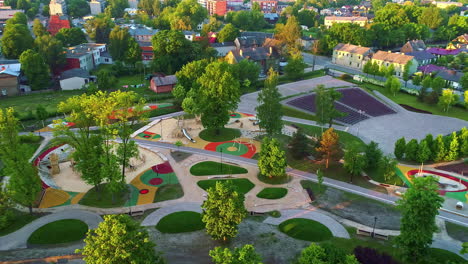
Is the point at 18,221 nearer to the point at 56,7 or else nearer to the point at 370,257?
the point at 370,257

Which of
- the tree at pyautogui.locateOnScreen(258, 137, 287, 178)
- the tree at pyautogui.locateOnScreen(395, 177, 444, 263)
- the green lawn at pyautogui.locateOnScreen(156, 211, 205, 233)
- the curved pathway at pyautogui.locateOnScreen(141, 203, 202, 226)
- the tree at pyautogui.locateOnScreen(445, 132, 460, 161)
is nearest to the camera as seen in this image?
the tree at pyautogui.locateOnScreen(395, 177, 444, 263)

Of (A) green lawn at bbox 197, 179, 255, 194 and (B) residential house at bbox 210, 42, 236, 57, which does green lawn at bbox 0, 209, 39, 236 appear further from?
(B) residential house at bbox 210, 42, 236, 57

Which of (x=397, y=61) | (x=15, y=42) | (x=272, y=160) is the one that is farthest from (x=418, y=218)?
(x=15, y=42)

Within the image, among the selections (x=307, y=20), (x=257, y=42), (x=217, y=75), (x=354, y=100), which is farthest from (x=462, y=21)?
(x=217, y=75)

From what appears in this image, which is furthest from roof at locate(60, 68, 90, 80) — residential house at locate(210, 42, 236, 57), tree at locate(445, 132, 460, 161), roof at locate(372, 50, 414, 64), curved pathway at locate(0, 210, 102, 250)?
roof at locate(372, 50, 414, 64)

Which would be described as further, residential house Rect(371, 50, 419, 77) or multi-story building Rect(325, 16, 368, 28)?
multi-story building Rect(325, 16, 368, 28)

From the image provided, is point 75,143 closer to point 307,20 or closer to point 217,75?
point 217,75

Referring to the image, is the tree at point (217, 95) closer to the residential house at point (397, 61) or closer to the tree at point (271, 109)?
the tree at point (271, 109)
